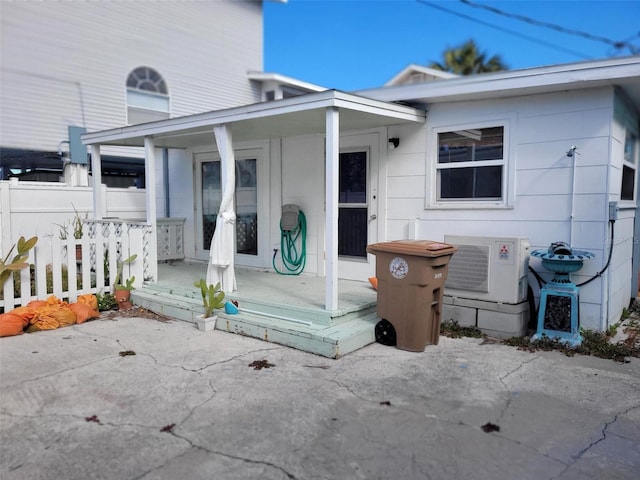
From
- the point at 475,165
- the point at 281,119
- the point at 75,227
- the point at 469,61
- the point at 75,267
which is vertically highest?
the point at 469,61

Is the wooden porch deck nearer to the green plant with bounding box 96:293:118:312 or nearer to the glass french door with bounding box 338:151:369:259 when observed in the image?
the green plant with bounding box 96:293:118:312

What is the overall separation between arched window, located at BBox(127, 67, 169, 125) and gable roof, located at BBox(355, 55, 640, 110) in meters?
7.53

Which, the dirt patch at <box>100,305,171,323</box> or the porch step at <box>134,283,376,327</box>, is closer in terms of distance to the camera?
the porch step at <box>134,283,376,327</box>

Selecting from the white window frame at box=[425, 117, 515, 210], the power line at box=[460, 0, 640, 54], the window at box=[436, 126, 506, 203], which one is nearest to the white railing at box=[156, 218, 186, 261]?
the white window frame at box=[425, 117, 515, 210]

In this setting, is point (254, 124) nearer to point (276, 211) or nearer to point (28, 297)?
point (276, 211)

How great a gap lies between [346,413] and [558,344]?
246cm

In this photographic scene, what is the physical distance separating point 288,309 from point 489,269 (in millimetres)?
2031

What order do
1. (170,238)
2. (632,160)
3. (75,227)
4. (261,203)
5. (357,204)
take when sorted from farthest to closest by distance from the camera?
(170,238), (75,227), (261,203), (357,204), (632,160)

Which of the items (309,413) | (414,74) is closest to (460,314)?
(309,413)

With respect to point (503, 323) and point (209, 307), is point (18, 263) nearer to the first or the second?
point (209, 307)

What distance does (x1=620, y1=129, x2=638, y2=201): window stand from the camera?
548 centimetres

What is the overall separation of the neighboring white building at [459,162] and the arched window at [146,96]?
14.5 feet

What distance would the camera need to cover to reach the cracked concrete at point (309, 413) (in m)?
2.48

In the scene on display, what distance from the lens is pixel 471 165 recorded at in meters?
5.32
